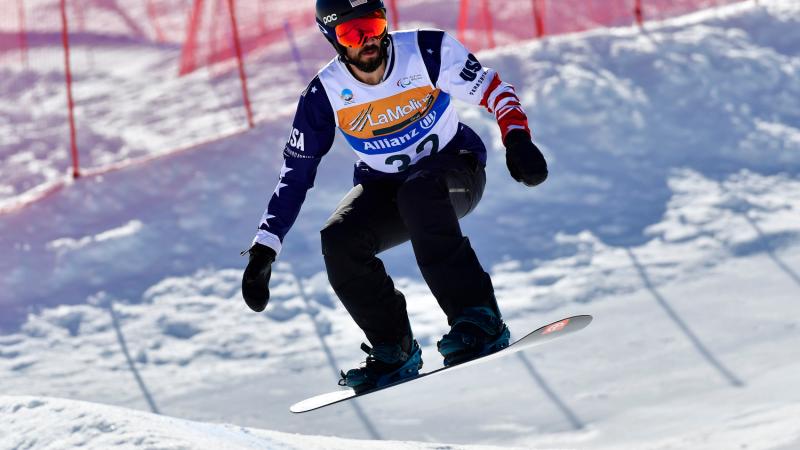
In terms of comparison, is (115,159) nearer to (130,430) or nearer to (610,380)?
(610,380)

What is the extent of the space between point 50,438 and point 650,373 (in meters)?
4.00

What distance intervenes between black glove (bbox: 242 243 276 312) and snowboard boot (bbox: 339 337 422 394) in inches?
19.0

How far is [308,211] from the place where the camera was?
9898 mm

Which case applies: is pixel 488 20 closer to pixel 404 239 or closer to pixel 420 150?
pixel 420 150

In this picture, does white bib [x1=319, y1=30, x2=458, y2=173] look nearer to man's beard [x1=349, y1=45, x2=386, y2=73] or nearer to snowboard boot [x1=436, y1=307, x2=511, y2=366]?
man's beard [x1=349, y1=45, x2=386, y2=73]

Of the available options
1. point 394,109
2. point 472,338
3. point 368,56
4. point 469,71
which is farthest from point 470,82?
point 472,338

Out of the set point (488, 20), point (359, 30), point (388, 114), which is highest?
point (488, 20)

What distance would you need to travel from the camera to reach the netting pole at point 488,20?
14.8 meters

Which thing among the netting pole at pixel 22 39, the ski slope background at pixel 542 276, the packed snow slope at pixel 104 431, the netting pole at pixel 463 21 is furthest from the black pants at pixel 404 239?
the netting pole at pixel 22 39

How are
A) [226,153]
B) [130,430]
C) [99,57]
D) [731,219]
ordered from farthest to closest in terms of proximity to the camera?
[99,57] → [226,153] → [731,219] → [130,430]

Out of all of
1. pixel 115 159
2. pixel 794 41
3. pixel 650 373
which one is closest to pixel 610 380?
pixel 650 373

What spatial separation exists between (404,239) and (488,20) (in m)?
11.0

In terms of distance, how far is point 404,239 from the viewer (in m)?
4.66

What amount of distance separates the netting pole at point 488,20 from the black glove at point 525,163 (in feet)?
34.1
